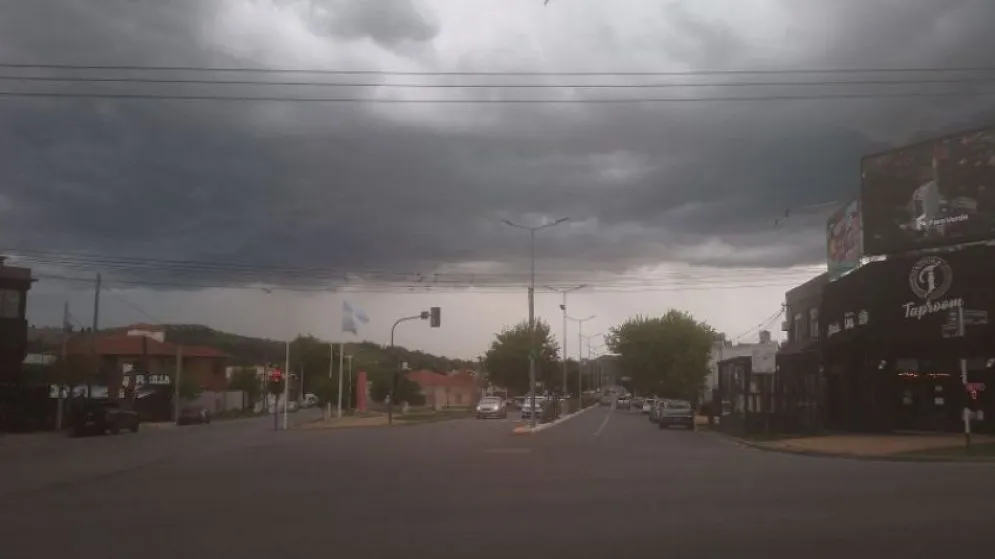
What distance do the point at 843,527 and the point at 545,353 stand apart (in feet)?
293

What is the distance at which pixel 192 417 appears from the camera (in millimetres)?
64312

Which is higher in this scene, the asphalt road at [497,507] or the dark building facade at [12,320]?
the dark building facade at [12,320]

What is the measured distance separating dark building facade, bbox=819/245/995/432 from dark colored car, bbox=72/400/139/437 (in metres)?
34.0

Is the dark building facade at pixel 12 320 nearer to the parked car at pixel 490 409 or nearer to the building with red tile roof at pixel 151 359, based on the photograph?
the building with red tile roof at pixel 151 359

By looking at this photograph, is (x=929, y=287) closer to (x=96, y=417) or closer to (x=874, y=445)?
(x=874, y=445)

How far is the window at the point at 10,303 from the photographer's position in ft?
162

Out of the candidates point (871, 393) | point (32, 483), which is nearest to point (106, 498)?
point (32, 483)

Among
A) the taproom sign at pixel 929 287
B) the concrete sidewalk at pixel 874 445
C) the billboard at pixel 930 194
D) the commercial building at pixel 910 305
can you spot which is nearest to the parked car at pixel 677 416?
the commercial building at pixel 910 305

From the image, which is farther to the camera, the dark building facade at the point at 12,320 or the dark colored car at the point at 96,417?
the dark building facade at the point at 12,320

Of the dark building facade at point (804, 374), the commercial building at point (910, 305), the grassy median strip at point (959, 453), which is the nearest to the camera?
the grassy median strip at point (959, 453)

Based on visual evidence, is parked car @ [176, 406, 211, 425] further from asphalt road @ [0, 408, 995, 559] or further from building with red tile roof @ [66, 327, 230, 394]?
asphalt road @ [0, 408, 995, 559]

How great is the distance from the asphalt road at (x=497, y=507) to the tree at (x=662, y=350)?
62.3 m

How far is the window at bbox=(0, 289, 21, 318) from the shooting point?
49.4 meters

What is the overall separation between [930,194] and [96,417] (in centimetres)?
3890
